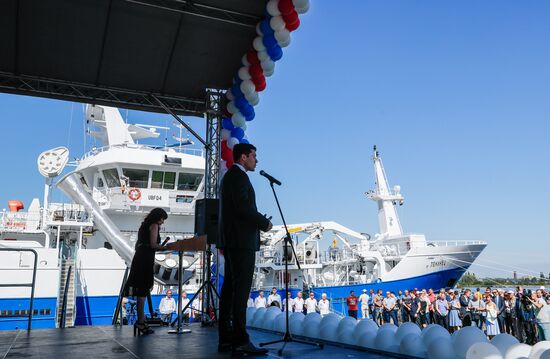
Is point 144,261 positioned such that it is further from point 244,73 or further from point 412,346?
point 244,73

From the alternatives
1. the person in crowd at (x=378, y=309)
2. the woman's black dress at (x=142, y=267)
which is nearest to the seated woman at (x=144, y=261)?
the woman's black dress at (x=142, y=267)

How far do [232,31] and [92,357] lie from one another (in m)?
5.23

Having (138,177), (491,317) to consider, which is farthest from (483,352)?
(138,177)

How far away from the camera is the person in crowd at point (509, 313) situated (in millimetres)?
10422

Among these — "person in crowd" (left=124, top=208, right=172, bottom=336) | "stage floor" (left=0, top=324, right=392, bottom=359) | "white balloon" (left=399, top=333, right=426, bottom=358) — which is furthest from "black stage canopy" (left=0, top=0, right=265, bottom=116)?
"white balloon" (left=399, top=333, right=426, bottom=358)

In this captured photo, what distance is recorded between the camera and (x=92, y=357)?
9.84 feet

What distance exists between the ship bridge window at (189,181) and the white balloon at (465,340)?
14.4m

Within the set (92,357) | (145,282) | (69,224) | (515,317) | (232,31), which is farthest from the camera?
(69,224)

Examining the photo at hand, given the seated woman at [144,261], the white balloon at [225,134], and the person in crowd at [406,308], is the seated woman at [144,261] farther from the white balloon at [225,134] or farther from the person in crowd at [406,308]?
the person in crowd at [406,308]

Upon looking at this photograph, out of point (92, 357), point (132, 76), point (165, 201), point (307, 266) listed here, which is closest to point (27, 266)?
point (165, 201)

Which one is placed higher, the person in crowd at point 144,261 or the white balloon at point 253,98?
the white balloon at point 253,98

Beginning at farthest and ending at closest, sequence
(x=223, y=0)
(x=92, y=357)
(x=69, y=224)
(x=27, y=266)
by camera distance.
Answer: (x=69, y=224), (x=27, y=266), (x=223, y=0), (x=92, y=357)

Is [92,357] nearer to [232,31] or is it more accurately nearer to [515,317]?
[232,31]

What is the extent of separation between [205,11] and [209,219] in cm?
308
